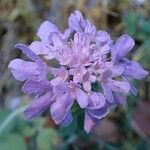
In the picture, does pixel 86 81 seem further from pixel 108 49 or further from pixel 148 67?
pixel 148 67

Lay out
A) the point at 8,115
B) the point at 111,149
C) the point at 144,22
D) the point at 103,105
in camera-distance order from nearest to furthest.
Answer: the point at 103,105
the point at 8,115
the point at 111,149
the point at 144,22

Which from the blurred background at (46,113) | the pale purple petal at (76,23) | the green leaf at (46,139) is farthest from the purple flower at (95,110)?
the green leaf at (46,139)

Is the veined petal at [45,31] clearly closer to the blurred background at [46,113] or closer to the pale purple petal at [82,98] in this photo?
the pale purple petal at [82,98]

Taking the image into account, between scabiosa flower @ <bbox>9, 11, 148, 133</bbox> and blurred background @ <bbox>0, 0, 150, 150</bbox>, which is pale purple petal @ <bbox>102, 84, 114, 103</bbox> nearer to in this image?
scabiosa flower @ <bbox>9, 11, 148, 133</bbox>

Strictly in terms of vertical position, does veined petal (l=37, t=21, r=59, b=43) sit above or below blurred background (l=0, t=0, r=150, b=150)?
above

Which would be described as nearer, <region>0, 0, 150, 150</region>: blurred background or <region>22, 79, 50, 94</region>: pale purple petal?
<region>22, 79, 50, 94</region>: pale purple petal

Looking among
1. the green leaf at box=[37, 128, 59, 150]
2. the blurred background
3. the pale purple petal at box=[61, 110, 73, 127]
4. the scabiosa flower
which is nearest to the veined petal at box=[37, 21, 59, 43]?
the scabiosa flower

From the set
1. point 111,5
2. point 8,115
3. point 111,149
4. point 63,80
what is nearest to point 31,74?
point 63,80
